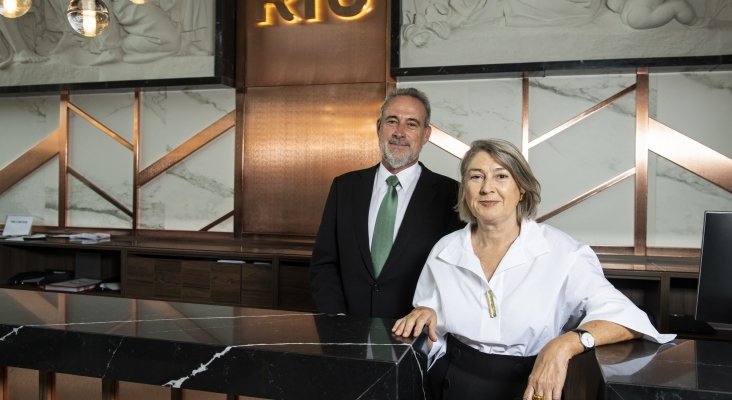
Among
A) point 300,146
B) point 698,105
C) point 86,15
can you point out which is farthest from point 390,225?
point 698,105

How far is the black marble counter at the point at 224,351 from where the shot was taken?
1170 mm

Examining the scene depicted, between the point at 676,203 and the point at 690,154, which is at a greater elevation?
the point at 690,154

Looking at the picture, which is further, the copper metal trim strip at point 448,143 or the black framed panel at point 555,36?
the copper metal trim strip at point 448,143

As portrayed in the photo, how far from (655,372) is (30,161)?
493 cm

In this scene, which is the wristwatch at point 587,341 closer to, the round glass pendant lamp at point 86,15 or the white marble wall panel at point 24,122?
the round glass pendant lamp at point 86,15

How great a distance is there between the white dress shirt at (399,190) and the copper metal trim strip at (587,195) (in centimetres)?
144

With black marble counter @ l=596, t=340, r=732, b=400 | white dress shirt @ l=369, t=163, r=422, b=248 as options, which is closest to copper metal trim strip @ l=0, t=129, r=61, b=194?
white dress shirt @ l=369, t=163, r=422, b=248

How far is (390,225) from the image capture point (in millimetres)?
2479

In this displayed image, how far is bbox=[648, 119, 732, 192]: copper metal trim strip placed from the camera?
134 inches

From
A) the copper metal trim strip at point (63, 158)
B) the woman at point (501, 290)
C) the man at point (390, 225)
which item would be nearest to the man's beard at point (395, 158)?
the man at point (390, 225)

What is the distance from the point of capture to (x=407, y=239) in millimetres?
2406

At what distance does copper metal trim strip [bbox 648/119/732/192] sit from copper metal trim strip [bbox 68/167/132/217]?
369 centimetres

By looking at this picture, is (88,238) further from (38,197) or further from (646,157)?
(646,157)

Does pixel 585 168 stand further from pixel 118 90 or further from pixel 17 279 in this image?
pixel 17 279
